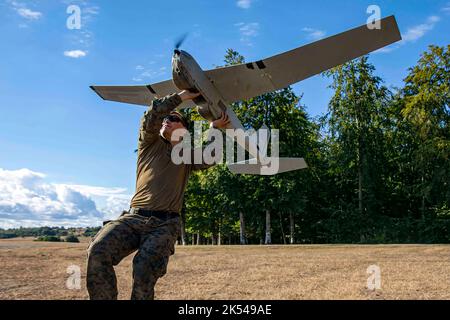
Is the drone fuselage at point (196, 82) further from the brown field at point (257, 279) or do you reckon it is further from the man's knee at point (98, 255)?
the brown field at point (257, 279)

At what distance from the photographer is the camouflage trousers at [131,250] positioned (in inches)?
162

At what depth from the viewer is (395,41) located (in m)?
6.25

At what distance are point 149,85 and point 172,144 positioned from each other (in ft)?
11.8

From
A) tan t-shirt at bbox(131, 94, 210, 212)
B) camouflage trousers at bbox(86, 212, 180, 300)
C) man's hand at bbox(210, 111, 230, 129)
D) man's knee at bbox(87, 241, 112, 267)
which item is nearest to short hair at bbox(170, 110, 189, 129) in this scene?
tan t-shirt at bbox(131, 94, 210, 212)

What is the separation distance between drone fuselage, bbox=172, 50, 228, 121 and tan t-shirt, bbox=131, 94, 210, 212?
4.37ft

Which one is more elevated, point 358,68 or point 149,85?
point 358,68

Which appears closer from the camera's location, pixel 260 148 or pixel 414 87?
pixel 260 148
